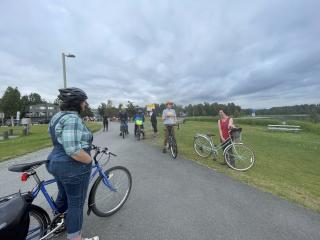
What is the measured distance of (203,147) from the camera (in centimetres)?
783

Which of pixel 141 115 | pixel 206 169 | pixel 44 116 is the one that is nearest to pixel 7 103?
pixel 44 116

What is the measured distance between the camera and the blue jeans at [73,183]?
2295 mm

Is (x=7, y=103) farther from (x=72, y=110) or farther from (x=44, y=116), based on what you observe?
(x=72, y=110)

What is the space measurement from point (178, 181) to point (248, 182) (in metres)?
1.62

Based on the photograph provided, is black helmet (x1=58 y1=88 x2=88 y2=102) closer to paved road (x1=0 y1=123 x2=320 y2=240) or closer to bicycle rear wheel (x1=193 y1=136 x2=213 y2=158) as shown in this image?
paved road (x1=0 y1=123 x2=320 y2=240)

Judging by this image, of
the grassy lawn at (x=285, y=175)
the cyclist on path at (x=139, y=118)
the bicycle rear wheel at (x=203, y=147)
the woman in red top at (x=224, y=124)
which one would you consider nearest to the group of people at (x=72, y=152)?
the grassy lawn at (x=285, y=175)

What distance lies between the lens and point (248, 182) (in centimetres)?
509

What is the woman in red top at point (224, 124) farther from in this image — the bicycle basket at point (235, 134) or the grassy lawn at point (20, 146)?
the grassy lawn at point (20, 146)

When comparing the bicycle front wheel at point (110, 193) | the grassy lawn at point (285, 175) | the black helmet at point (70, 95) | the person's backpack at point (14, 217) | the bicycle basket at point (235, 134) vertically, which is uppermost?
the black helmet at point (70, 95)

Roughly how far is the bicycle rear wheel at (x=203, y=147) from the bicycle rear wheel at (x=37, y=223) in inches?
228

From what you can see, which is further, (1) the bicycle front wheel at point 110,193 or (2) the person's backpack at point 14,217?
(1) the bicycle front wheel at point 110,193

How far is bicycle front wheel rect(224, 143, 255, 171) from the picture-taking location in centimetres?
641

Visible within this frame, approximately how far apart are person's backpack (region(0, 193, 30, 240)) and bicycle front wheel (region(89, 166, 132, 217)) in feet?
3.62

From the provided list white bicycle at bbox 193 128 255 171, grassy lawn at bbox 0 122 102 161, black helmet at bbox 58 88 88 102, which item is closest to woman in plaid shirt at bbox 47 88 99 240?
black helmet at bbox 58 88 88 102
